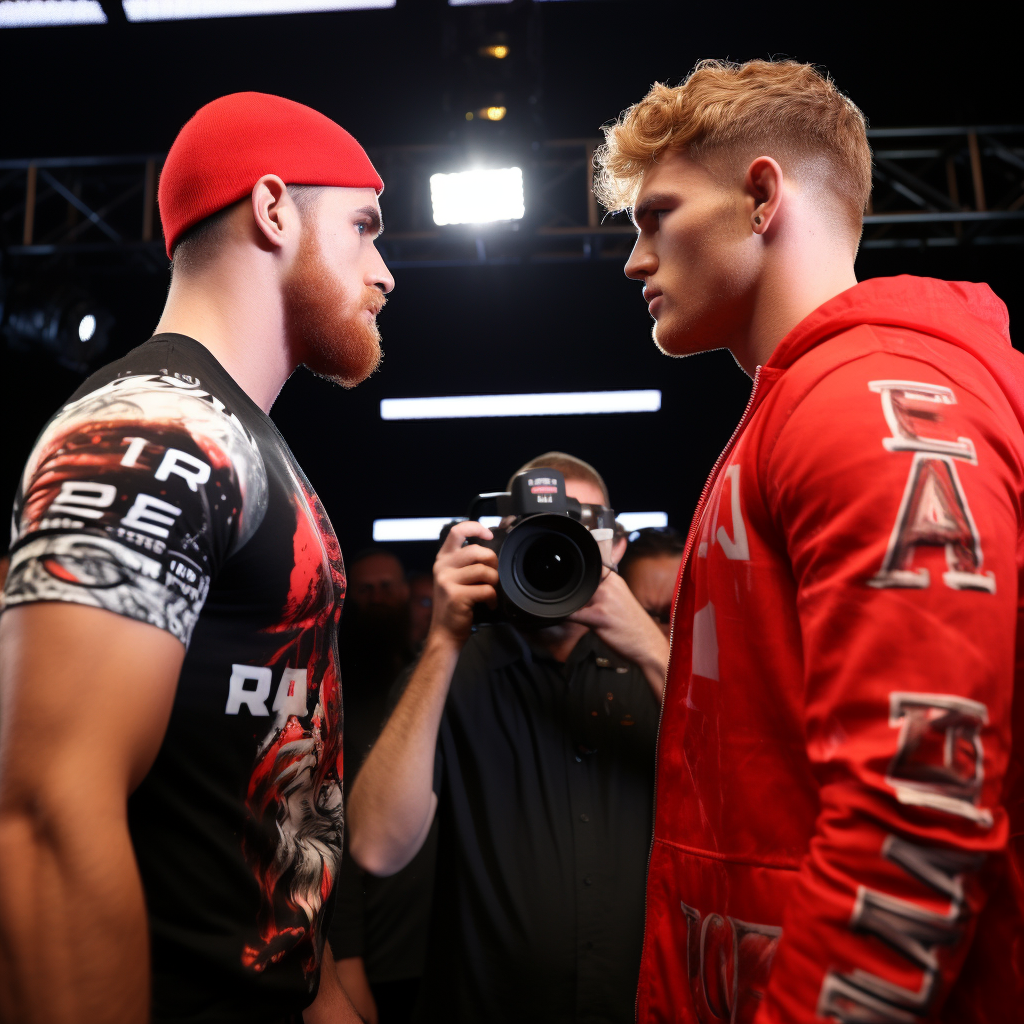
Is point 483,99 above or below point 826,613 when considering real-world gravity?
above

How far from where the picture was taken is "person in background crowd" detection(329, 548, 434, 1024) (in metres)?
1.98

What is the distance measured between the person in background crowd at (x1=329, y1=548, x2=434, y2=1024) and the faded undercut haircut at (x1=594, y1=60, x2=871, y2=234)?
1.29 m

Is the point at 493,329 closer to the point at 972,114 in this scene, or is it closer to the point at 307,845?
the point at 972,114

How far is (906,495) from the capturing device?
0.64 m

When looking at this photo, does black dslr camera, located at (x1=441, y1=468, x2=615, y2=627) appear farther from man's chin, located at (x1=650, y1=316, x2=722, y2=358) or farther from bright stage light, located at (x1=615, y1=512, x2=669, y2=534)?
bright stage light, located at (x1=615, y1=512, x2=669, y2=534)

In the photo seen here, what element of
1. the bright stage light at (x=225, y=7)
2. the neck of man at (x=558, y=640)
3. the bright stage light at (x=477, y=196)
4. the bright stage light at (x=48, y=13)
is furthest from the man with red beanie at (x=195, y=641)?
the bright stage light at (x=477, y=196)

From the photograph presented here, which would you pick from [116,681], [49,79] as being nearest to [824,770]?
[116,681]

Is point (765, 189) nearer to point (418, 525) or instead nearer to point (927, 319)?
point (927, 319)

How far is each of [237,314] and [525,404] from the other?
581cm

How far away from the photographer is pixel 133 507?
0.73 m

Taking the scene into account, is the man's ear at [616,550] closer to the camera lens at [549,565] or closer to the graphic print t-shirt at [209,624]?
the camera lens at [549,565]

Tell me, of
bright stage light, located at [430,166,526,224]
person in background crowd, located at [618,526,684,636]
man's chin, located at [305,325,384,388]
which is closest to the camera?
man's chin, located at [305,325,384,388]

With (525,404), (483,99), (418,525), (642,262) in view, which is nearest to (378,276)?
(642,262)

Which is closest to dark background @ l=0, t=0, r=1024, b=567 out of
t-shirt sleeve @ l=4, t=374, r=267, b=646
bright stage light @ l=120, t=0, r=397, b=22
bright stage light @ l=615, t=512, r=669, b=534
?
bright stage light @ l=120, t=0, r=397, b=22
